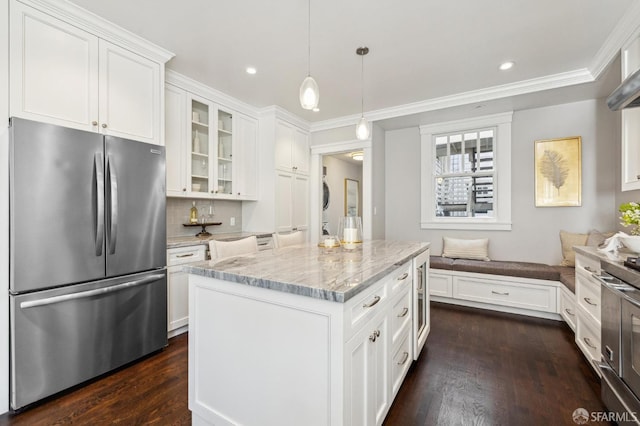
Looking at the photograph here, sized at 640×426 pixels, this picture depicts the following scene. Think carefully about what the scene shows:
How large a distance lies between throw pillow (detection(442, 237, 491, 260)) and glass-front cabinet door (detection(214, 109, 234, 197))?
3114mm

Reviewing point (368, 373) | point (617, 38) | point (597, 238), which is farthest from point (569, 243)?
point (368, 373)

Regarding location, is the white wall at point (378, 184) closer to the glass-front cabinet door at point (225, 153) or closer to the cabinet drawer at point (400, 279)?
the glass-front cabinet door at point (225, 153)

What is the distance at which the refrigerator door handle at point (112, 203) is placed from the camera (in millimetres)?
2102

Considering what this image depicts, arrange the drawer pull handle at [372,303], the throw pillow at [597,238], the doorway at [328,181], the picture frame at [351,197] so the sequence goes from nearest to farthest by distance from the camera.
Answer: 1. the drawer pull handle at [372,303]
2. the throw pillow at [597,238]
3. the doorway at [328,181]
4. the picture frame at [351,197]

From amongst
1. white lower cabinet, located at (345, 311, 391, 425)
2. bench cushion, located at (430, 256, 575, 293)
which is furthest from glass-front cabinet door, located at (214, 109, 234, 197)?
bench cushion, located at (430, 256, 575, 293)

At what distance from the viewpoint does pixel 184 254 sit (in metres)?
2.85

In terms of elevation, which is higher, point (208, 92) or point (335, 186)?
point (208, 92)

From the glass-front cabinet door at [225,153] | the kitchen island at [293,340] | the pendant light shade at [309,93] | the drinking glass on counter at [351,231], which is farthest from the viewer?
the glass-front cabinet door at [225,153]

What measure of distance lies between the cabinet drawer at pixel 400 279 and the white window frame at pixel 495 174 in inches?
103

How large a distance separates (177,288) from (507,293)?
3674 mm

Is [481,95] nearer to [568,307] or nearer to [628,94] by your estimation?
[628,94]

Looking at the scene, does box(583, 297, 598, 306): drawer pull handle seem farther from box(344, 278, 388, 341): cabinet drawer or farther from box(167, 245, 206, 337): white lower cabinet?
box(167, 245, 206, 337): white lower cabinet

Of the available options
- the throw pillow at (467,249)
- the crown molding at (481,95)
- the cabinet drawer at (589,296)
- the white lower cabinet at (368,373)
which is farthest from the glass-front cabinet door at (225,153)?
the cabinet drawer at (589,296)
